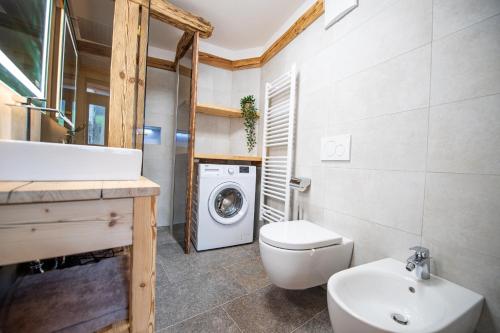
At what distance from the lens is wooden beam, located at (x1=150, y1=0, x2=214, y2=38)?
1.68m

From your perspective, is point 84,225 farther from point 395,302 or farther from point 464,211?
point 464,211

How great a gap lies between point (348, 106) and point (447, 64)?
1.70 feet

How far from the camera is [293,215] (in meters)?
1.85

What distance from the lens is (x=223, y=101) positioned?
2.82 metres

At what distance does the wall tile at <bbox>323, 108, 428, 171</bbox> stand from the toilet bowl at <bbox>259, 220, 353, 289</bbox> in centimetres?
53

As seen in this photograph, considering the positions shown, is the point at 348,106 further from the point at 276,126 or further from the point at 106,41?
the point at 106,41

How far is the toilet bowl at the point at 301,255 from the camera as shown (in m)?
1.14

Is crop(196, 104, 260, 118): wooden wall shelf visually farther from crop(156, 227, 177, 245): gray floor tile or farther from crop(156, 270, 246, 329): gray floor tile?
crop(156, 270, 246, 329): gray floor tile

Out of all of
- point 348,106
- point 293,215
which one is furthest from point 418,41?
point 293,215

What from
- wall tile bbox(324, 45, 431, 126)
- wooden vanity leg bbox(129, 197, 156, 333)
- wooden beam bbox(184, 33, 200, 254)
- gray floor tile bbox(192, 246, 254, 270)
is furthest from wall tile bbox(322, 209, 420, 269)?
wooden beam bbox(184, 33, 200, 254)

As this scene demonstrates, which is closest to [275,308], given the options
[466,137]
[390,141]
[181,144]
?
[390,141]

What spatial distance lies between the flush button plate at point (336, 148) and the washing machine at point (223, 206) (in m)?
0.91

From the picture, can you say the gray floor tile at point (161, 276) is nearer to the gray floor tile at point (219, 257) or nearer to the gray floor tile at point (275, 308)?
the gray floor tile at point (219, 257)

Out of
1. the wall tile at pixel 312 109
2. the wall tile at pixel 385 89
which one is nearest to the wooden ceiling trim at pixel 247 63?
the wall tile at pixel 312 109
